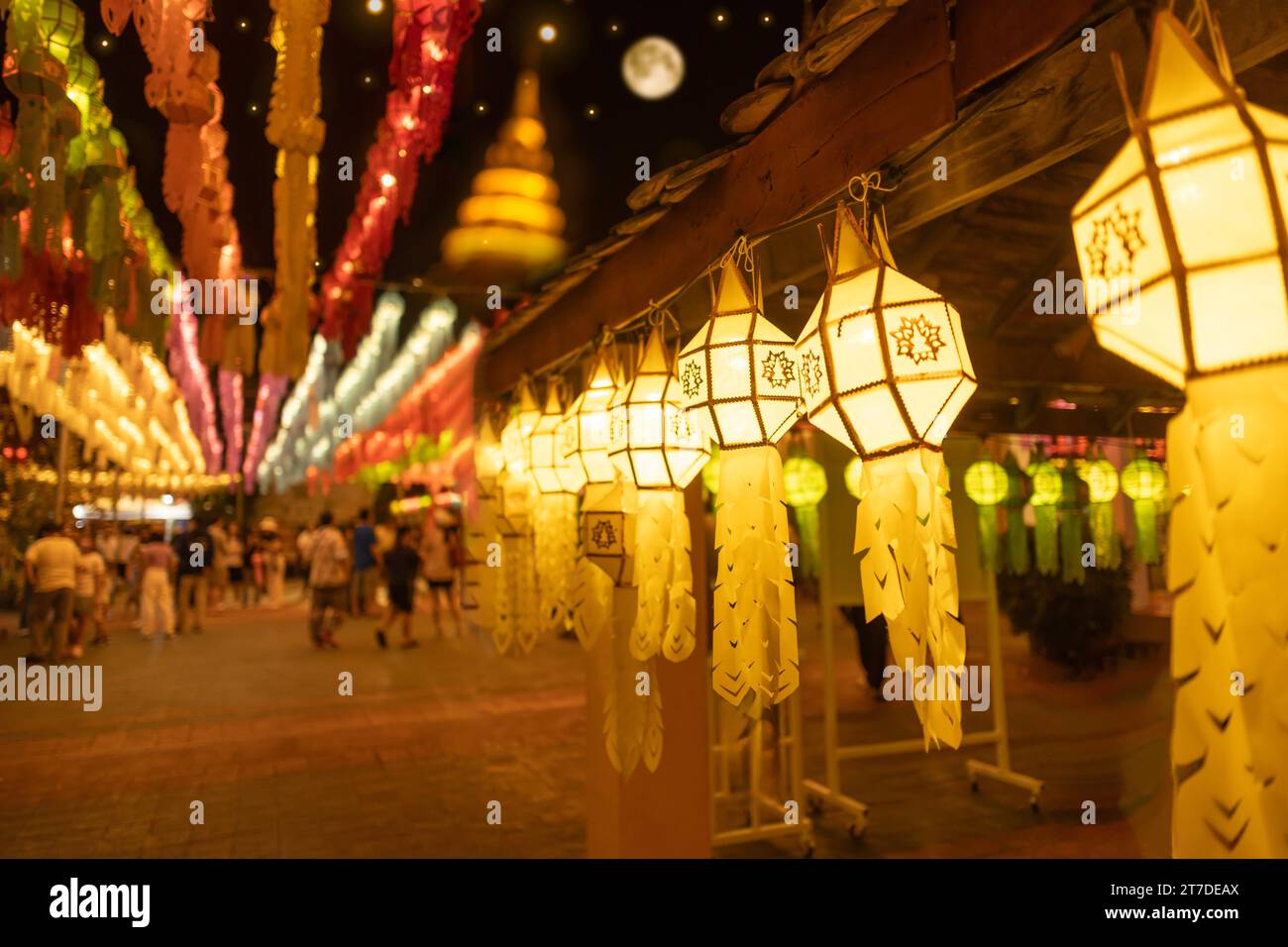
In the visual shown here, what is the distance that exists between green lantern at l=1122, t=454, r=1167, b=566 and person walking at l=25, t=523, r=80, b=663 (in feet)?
40.4

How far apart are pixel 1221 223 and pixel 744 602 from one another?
4.54 ft

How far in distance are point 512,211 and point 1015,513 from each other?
5027mm

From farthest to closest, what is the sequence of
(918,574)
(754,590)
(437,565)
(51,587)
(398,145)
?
1. (437,565)
2. (51,587)
3. (398,145)
4. (754,590)
5. (918,574)

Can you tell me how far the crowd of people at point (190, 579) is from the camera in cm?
1057

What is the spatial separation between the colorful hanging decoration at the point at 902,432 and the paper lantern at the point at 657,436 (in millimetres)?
848

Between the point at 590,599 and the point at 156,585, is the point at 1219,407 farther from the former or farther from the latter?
the point at 156,585

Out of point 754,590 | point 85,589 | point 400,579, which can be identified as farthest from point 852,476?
point 85,589

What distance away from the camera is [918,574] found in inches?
68.2

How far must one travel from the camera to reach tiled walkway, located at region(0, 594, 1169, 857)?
16.6 feet

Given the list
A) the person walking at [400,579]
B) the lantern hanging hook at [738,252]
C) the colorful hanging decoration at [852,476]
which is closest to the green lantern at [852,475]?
the colorful hanging decoration at [852,476]

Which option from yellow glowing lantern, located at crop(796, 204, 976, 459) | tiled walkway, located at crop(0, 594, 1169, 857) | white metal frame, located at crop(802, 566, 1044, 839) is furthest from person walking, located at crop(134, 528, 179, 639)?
yellow glowing lantern, located at crop(796, 204, 976, 459)

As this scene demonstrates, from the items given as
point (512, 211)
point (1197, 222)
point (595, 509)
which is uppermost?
point (512, 211)

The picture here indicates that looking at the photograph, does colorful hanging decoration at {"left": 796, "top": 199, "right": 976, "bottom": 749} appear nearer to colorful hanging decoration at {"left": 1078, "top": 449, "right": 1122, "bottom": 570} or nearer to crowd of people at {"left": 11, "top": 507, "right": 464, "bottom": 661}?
colorful hanging decoration at {"left": 1078, "top": 449, "right": 1122, "bottom": 570}
